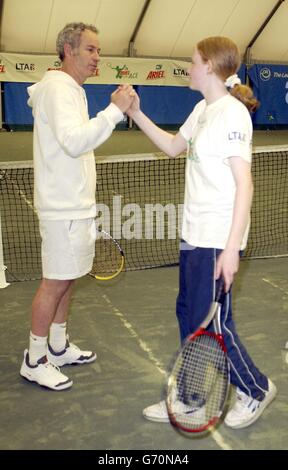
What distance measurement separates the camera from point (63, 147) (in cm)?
265

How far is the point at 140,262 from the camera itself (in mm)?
5312

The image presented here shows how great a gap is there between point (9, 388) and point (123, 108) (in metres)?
1.55

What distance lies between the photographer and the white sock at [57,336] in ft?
10.9

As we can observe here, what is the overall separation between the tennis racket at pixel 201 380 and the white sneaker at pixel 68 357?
3.14ft

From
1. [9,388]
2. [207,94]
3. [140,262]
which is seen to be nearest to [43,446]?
[9,388]

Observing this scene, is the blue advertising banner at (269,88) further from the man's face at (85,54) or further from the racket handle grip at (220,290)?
the racket handle grip at (220,290)

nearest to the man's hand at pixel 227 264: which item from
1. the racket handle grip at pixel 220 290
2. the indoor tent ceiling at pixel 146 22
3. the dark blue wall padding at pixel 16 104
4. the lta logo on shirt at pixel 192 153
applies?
the racket handle grip at pixel 220 290

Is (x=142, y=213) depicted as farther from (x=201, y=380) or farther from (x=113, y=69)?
(x=113, y=69)

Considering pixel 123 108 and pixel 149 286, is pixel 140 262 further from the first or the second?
pixel 123 108

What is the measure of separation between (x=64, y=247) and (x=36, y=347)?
0.57 meters

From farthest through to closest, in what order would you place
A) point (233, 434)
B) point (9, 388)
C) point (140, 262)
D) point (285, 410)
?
1. point (140, 262)
2. point (9, 388)
3. point (285, 410)
4. point (233, 434)

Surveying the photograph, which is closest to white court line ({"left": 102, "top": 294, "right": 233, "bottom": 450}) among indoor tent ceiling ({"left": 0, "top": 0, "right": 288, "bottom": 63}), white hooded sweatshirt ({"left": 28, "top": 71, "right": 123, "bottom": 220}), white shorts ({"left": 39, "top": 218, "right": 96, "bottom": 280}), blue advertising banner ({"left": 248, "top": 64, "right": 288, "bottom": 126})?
white shorts ({"left": 39, "top": 218, "right": 96, "bottom": 280})

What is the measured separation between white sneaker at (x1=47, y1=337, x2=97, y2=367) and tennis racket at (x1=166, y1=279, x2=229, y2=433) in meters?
0.96

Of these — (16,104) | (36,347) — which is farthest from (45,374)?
(16,104)
